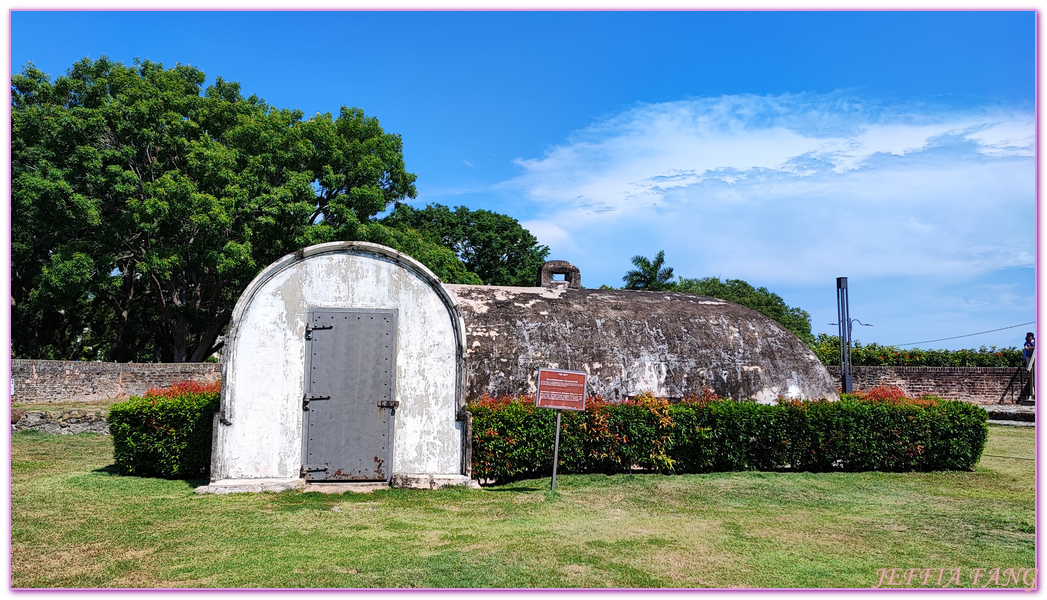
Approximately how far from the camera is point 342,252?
10227mm

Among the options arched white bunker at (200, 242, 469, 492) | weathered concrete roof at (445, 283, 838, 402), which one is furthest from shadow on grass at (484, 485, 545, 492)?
weathered concrete roof at (445, 283, 838, 402)

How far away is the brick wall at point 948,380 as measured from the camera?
24641 millimetres

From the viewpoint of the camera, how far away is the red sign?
9.85 metres

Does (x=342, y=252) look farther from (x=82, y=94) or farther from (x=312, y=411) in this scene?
(x=82, y=94)

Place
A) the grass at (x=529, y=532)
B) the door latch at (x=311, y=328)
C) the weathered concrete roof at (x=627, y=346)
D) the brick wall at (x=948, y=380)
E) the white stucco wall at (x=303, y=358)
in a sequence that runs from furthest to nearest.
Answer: the brick wall at (x=948, y=380)
the weathered concrete roof at (x=627, y=346)
the door latch at (x=311, y=328)
the white stucco wall at (x=303, y=358)
the grass at (x=529, y=532)

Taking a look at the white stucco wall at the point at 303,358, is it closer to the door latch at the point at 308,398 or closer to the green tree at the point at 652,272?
the door latch at the point at 308,398

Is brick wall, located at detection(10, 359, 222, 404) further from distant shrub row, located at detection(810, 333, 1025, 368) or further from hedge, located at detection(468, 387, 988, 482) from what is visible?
distant shrub row, located at detection(810, 333, 1025, 368)

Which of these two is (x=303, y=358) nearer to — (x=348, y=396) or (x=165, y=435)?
(x=348, y=396)

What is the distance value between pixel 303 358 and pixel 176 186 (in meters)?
15.3

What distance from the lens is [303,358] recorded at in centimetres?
989

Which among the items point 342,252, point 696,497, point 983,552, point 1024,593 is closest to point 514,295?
point 342,252

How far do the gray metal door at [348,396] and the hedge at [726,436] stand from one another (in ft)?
4.23

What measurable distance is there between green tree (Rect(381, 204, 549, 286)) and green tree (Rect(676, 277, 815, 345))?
70.0ft

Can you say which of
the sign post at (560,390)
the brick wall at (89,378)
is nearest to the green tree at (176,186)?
the brick wall at (89,378)
